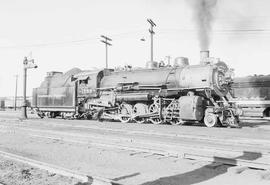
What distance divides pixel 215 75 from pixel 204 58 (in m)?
1.69

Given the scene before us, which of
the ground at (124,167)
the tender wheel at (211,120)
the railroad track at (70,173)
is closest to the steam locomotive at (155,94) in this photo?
the tender wheel at (211,120)

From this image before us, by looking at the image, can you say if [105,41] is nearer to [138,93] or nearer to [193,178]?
[138,93]

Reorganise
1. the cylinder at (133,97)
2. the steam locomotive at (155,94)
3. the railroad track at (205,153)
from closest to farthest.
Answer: the railroad track at (205,153) < the steam locomotive at (155,94) < the cylinder at (133,97)

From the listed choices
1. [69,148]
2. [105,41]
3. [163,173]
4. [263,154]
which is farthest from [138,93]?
[105,41]

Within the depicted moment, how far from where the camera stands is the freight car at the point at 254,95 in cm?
2175

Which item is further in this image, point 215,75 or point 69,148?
point 215,75

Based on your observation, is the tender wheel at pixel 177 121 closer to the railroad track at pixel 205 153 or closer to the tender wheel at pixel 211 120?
the tender wheel at pixel 211 120

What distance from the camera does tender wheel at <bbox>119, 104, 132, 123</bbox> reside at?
18094 mm

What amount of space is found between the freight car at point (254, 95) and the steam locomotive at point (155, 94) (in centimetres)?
591

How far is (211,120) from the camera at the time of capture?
15195 millimetres

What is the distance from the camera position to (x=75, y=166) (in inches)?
259

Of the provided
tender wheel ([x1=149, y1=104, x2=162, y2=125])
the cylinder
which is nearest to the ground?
tender wheel ([x1=149, y1=104, x2=162, y2=125])

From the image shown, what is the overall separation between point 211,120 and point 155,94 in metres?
3.41

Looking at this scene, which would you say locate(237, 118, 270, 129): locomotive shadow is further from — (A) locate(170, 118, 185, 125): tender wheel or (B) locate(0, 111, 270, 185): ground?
(B) locate(0, 111, 270, 185): ground
